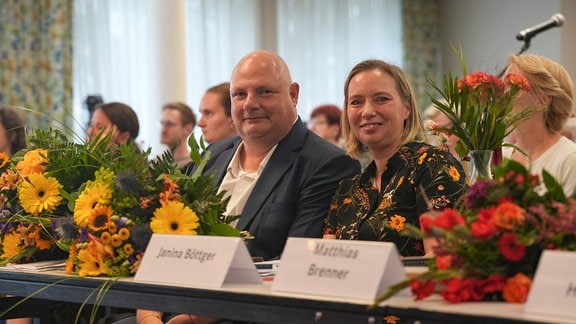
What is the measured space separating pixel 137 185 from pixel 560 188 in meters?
0.95

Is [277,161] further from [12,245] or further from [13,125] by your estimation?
[13,125]

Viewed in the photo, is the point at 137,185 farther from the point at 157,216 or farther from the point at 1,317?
the point at 1,317

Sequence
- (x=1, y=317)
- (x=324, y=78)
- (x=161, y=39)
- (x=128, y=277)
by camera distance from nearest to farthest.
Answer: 1. (x=128, y=277)
2. (x=1, y=317)
3. (x=161, y=39)
4. (x=324, y=78)

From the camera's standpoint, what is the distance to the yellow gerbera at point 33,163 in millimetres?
2365

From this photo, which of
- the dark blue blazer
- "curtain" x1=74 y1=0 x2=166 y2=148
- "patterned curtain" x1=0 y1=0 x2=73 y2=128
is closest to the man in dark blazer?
the dark blue blazer

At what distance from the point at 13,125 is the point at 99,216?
Answer: 2746mm

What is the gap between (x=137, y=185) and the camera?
2045 millimetres

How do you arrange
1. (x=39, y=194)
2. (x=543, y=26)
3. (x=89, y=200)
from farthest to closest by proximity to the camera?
(x=543, y=26) → (x=39, y=194) → (x=89, y=200)

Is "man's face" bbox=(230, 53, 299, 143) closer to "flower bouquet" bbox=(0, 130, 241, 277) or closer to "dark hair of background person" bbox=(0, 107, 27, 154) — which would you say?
"flower bouquet" bbox=(0, 130, 241, 277)

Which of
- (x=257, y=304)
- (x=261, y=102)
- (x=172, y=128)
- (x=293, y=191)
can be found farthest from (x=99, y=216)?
(x=172, y=128)

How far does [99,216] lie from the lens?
6.71 feet

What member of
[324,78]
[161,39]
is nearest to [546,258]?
[161,39]

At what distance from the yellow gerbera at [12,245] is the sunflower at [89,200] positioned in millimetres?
310

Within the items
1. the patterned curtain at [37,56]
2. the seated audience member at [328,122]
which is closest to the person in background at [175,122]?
the seated audience member at [328,122]
